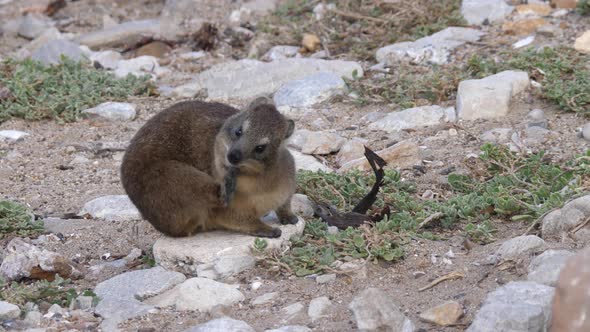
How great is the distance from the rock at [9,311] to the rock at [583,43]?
6154 mm

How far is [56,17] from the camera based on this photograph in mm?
13484

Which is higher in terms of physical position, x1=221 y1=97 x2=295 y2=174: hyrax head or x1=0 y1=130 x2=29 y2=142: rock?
x1=221 y1=97 x2=295 y2=174: hyrax head

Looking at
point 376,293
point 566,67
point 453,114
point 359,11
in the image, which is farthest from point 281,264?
point 359,11

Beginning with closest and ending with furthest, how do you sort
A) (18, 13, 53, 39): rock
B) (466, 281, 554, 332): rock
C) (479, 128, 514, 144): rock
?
1. (466, 281, 554, 332): rock
2. (479, 128, 514, 144): rock
3. (18, 13, 53, 39): rock

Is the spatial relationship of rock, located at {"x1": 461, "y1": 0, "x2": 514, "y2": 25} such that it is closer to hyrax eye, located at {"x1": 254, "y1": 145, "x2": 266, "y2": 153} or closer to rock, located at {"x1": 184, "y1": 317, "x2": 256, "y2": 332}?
hyrax eye, located at {"x1": 254, "y1": 145, "x2": 266, "y2": 153}

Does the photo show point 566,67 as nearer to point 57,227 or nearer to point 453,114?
point 453,114

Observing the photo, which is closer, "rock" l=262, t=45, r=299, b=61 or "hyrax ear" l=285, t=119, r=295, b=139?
"hyrax ear" l=285, t=119, r=295, b=139

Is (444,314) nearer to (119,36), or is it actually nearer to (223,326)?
(223,326)

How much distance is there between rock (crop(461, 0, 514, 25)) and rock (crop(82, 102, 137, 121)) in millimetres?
3854

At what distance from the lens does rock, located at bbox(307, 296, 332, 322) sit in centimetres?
540

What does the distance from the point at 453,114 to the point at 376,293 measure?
157 inches

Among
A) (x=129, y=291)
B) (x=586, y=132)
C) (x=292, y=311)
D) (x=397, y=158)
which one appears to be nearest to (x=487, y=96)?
(x=586, y=132)

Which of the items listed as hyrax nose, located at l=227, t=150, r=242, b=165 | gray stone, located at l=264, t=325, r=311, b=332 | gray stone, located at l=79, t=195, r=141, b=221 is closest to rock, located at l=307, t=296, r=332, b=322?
gray stone, located at l=264, t=325, r=311, b=332

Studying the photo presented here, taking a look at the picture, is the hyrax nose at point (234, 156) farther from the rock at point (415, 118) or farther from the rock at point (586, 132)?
the rock at point (586, 132)
